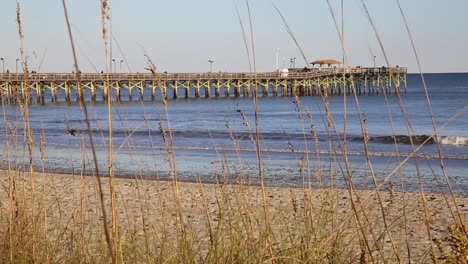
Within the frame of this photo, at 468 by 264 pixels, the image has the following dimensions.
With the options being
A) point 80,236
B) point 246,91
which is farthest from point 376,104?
point 80,236

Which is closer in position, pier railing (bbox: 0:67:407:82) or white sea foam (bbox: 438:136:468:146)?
white sea foam (bbox: 438:136:468:146)

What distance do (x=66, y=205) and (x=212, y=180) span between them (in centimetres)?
458

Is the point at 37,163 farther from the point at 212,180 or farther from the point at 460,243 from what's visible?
the point at 460,243

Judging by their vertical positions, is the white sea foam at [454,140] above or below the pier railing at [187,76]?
below

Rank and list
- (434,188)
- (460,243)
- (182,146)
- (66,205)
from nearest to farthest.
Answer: (460,243) → (66,205) → (434,188) → (182,146)

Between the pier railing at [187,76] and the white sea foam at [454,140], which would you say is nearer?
the white sea foam at [454,140]

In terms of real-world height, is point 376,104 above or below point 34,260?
below

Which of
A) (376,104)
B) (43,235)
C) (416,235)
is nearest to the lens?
(43,235)

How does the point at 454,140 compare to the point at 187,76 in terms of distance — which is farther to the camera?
the point at 187,76

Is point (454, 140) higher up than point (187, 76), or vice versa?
point (187, 76)

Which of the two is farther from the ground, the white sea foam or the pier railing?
the pier railing

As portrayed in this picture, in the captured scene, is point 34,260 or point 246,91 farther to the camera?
point 246,91

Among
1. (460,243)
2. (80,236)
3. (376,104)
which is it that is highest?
(460,243)

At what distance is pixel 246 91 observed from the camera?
211ft
